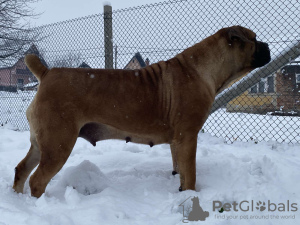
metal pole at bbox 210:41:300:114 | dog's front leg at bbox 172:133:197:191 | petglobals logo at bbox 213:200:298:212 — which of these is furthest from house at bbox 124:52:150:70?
petglobals logo at bbox 213:200:298:212

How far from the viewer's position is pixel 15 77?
902cm

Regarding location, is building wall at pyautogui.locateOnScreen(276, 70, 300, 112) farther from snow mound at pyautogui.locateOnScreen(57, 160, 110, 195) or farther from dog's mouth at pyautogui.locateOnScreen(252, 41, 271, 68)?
snow mound at pyautogui.locateOnScreen(57, 160, 110, 195)

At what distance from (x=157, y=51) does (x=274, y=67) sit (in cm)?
202

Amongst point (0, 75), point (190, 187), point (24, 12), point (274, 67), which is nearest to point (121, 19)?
point (274, 67)

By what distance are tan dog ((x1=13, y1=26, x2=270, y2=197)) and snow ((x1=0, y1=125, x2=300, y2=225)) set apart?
25 centimetres

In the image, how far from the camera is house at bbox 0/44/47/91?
849 cm

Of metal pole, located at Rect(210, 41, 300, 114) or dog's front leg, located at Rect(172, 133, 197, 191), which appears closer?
dog's front leg, located at Rect(172, 133, 197, 191)

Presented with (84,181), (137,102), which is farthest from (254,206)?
(84,181)

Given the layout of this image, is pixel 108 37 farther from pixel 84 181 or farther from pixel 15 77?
pixel 15 77

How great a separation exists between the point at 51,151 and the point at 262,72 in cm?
375

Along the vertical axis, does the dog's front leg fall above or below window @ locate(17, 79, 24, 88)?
below

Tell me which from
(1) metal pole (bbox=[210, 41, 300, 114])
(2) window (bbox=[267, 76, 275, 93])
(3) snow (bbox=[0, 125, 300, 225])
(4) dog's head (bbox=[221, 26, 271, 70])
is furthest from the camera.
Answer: (2) window (bbox=[267, 76, 275, 93])

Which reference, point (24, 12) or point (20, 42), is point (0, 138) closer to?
point (20, 42)

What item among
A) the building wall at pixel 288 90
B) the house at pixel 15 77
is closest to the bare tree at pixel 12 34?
the house at pixel 15 77
